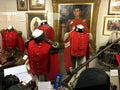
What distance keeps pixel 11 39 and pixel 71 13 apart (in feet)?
3.00

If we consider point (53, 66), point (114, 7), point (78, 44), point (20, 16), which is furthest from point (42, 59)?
point (114, 7)

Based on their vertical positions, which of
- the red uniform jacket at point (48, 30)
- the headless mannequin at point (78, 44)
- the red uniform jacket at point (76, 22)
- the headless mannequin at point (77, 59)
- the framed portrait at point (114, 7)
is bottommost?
the headless mannequin at point (77, 59)

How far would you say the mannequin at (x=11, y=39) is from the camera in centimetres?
263

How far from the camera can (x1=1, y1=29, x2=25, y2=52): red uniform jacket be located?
2635 mm

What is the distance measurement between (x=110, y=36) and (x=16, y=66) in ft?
4.20

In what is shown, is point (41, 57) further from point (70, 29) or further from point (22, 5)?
point (22, 5)

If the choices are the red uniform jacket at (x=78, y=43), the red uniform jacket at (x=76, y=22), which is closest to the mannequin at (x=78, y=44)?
the red uniform jacket at (x=78, y=43)

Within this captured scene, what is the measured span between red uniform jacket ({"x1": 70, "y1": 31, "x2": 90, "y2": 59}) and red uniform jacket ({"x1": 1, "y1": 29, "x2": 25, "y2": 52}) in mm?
760

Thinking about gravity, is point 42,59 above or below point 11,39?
below

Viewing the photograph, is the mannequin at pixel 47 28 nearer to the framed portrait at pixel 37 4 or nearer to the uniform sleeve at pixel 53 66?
the framed portrait at pixel 37 4

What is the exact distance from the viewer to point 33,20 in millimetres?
2656

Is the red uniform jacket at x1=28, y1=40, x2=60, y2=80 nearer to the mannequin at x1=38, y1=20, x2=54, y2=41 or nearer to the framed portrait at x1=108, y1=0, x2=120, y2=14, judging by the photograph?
the mannequin at x1=38, y1=20, x2=54, y2=41

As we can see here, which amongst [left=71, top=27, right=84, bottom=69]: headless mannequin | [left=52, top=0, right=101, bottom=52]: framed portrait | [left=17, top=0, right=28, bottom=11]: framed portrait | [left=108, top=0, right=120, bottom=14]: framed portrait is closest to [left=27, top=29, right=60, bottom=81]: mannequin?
[left=71, top=27, right=84, bottom=69]: headless mannequin

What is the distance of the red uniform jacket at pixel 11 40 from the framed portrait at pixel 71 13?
20.9 inches
